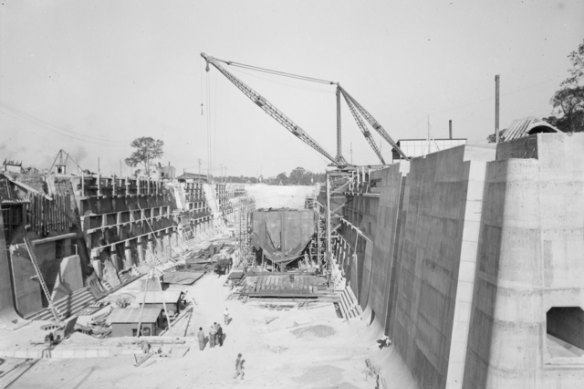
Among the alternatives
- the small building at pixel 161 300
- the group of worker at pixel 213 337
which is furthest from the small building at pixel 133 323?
the group of worker at pixel 213 337

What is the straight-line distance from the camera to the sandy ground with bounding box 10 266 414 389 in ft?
51.4

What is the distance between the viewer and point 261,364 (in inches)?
686

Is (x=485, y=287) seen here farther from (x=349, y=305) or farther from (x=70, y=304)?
(x=70, y=304)

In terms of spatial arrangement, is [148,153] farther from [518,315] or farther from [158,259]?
[518,315]

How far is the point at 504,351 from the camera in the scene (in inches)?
364

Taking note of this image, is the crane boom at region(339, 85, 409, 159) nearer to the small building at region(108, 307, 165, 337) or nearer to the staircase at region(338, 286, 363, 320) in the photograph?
the staircase at region(338, 286, 363, 320)

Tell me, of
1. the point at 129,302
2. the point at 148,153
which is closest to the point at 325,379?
the point at 129,302

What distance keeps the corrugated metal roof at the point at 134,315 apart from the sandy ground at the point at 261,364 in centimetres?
191

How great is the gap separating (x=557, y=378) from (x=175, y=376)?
13.7m

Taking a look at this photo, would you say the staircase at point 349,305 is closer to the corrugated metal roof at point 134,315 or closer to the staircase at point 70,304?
the corrugated metal roof at point 134,315

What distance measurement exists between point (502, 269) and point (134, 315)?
1829 cm

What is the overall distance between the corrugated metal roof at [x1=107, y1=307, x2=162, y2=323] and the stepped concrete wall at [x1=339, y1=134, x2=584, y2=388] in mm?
13333

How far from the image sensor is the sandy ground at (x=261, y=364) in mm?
15672

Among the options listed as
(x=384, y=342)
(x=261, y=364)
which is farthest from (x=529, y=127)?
(x=261, y=364)
